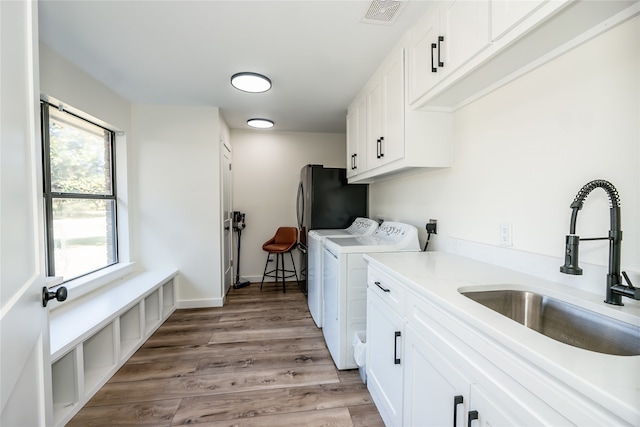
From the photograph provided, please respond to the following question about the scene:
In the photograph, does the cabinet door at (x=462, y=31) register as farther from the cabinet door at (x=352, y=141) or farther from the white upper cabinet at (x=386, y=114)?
the cabinet door at (x=352, y=141)

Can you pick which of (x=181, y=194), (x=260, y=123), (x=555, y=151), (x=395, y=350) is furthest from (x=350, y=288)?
(x=260, y=123)

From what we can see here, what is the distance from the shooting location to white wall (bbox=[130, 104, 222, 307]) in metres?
3.05

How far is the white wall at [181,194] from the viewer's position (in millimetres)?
3051

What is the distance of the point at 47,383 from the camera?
0.90 metres

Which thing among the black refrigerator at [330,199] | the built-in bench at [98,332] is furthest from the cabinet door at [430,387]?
the black refrigerator at [330,199]

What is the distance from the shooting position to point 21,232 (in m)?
0.70

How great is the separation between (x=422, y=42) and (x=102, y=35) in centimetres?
202

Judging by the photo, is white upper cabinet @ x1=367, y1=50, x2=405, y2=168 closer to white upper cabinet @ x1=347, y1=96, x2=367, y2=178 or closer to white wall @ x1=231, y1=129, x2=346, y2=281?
white upper cabinet @ x1=347, y1=96, x2=367, y2=178

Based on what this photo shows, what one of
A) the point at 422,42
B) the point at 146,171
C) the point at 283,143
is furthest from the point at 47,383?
the point at 283,143

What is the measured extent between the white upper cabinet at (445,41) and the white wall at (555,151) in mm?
340

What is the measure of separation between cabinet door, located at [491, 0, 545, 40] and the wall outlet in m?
0.86

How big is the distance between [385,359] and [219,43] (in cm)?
224

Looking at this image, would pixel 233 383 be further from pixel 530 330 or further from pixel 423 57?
pixel 423 57

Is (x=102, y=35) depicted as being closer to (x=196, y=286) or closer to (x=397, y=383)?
(x=196, y=286)
